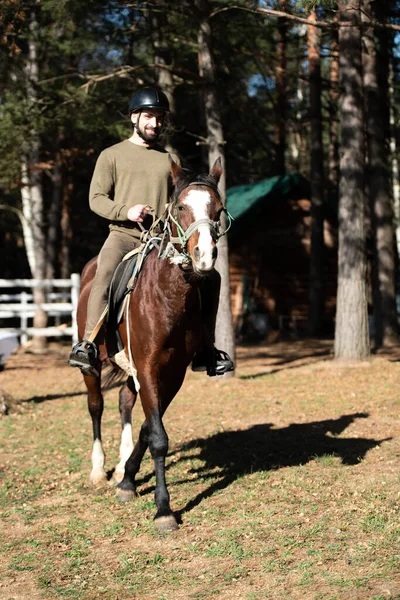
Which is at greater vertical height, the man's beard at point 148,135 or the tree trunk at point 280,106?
the tree trunk at point 280,106

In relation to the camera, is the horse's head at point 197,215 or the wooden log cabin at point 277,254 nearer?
the horse's head at point 197,215

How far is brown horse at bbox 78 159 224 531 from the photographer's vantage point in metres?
6.10

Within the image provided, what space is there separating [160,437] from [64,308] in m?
15.2

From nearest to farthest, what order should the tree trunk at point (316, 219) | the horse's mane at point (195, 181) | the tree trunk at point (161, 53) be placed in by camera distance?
the horse's mane at point (195, 181), the tree trunk at point (161, 53), the tree trunk at point (316, 219)

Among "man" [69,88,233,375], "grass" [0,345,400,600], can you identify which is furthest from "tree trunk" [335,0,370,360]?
"man" [69,88,233,375]

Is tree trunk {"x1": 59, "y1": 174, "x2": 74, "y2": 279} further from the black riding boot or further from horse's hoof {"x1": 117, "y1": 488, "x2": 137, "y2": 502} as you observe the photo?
the black riding boot

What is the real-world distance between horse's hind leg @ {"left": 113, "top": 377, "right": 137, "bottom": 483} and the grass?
304mm

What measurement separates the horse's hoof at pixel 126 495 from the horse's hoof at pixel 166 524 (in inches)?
41.0

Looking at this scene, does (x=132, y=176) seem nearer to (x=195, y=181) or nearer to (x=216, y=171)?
(x=216, y=171)

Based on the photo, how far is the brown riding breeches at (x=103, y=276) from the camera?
7.51 meters

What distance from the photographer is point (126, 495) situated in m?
7.49

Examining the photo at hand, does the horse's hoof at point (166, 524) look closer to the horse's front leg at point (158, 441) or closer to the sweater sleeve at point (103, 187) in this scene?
the horse's front leg at point (158, 441)

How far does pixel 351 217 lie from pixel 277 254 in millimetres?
14352

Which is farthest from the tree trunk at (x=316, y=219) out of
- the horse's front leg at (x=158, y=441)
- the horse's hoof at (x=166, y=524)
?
the horse's hoof at (x=166, y=524)
